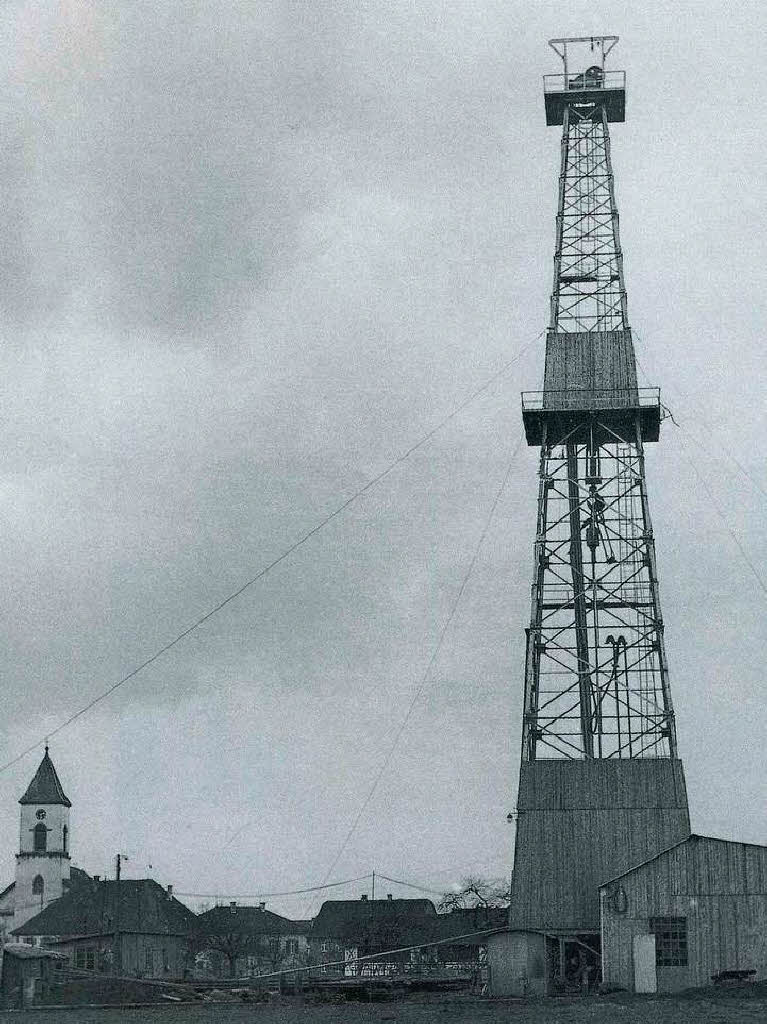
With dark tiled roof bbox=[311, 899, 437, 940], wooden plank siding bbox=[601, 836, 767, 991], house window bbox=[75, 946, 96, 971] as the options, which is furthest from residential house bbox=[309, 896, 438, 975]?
wooden plank siding bbox=[601, 836, 767, 991]

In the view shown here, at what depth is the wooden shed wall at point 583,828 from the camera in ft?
121

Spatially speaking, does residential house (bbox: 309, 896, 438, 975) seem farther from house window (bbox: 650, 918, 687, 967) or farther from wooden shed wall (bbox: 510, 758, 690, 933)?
house window (bbox: 650, 918, 687, 967)

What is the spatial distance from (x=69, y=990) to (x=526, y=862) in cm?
1311

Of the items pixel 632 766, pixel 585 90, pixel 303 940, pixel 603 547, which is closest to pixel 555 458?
pixel 603 547

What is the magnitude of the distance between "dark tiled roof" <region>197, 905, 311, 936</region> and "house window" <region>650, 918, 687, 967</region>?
54028 mm

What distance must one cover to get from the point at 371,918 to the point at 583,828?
4641 centimetres

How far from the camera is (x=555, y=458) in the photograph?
41656 mm

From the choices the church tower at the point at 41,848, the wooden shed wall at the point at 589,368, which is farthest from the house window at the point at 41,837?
the wooden shed wall at the point at 589,368

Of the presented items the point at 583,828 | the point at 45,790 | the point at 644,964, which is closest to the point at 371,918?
the point at 45,790

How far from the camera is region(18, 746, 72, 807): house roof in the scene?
82375 mm

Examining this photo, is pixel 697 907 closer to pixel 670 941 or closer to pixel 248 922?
pixel 670 941

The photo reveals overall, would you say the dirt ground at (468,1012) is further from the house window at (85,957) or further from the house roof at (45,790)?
the house roof at (45,790)

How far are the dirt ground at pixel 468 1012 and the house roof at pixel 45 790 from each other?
1959 inches

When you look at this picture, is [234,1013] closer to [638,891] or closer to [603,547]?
[638,891]
